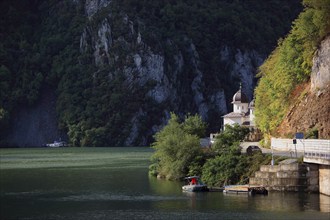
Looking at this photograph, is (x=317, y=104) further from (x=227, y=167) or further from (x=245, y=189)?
(x=245, y=189)

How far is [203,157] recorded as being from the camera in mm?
88562

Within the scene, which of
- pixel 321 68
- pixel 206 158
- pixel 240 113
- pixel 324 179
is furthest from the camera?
pixel 240 113

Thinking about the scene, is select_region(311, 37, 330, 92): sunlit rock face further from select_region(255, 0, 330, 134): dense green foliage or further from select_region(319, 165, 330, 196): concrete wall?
select_region(319, 165, 330, 196): concrete wall

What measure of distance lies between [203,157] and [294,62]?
17330 mm

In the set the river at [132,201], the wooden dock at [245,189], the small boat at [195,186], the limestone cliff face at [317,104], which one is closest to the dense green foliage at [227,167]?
the small boat at [195,186]

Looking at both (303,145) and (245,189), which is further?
(303,145)

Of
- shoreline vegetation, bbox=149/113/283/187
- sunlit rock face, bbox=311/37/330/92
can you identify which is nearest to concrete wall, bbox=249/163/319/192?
shoreline vegetation, bbox=149/113/283/187

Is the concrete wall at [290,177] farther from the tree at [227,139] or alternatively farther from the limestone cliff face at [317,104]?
the tree at [227,139]

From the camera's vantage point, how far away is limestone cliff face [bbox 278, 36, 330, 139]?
8412 cm

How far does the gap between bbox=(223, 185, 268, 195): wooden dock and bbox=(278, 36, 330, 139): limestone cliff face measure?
1260cm

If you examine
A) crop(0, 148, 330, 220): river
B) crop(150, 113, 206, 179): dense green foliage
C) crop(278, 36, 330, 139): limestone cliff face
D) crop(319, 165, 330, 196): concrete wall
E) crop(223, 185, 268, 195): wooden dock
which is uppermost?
crop(278, 36, 330, 139): limestone cliff face

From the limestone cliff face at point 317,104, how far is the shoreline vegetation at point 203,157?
646 centimetres

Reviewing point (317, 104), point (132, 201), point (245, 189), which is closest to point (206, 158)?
point (317, 104)

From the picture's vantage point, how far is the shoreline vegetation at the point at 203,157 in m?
79.6
